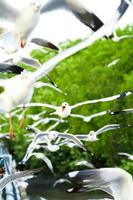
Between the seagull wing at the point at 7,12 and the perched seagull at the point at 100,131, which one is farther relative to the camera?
the perched seagull at the point at 100,131

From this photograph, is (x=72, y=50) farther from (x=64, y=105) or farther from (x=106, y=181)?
(x=106, y=181)

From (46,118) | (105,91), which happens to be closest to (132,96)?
(105,91)

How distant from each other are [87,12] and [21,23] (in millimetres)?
295

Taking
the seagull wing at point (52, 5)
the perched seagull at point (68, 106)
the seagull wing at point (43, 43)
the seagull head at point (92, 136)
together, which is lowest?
the seagull head at point (92, 136)

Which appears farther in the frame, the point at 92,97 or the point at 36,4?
the point at 92,97

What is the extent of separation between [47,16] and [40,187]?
768 millimetres

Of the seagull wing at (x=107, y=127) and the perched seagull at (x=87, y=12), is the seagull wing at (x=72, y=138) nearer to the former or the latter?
the seagull wing at (x=107, y=127)

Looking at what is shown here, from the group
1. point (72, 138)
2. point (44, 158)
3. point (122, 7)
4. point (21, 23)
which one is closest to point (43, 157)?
point (44, 158)

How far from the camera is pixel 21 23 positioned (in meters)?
4.33

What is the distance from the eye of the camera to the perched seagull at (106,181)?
447 cm

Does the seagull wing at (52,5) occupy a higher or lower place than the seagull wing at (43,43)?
higher

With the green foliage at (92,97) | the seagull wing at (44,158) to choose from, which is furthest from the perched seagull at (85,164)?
the seagull wing at (44,158)

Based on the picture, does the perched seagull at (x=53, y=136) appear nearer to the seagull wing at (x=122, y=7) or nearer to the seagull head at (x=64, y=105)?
the seagull head at (x=64, y=105)

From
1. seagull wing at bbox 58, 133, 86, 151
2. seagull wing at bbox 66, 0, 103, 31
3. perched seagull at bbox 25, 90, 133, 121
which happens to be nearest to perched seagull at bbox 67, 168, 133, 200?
seagull wing at bbox 58, 133, 86, 151
